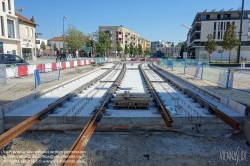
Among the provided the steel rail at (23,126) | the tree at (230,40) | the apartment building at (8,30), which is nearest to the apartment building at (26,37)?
the apartment building at (8,30)

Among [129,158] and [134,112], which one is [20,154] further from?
[134,112]

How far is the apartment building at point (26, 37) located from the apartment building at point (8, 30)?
4.83ft

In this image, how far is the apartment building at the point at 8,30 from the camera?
30062 mm

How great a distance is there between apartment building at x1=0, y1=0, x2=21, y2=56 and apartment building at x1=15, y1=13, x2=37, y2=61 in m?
1.47

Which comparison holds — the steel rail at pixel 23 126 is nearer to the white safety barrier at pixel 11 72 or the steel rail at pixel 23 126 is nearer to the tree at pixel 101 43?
the white safety barrier at pixel 11 72

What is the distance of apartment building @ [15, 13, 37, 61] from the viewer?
35625 mm

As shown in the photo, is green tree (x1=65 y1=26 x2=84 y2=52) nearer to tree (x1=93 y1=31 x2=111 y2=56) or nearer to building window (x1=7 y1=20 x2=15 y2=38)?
tree (x1=93 y1=31 x2=111 y2=56)

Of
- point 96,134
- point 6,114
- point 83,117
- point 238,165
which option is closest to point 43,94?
point 6,114

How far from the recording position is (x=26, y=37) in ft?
123

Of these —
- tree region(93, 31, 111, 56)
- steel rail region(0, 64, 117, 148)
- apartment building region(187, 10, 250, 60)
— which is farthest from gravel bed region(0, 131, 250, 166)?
apartment building region(187, 10, 250, 60)

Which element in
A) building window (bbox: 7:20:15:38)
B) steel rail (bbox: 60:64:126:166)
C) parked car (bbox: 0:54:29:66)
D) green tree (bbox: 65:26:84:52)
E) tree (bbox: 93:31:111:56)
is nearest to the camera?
steel rail (bbox: 60:64:126:166)

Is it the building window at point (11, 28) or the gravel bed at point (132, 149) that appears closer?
the gravel bed at point (132, 149)

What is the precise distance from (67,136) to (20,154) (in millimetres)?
1155

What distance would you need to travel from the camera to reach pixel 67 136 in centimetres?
503
